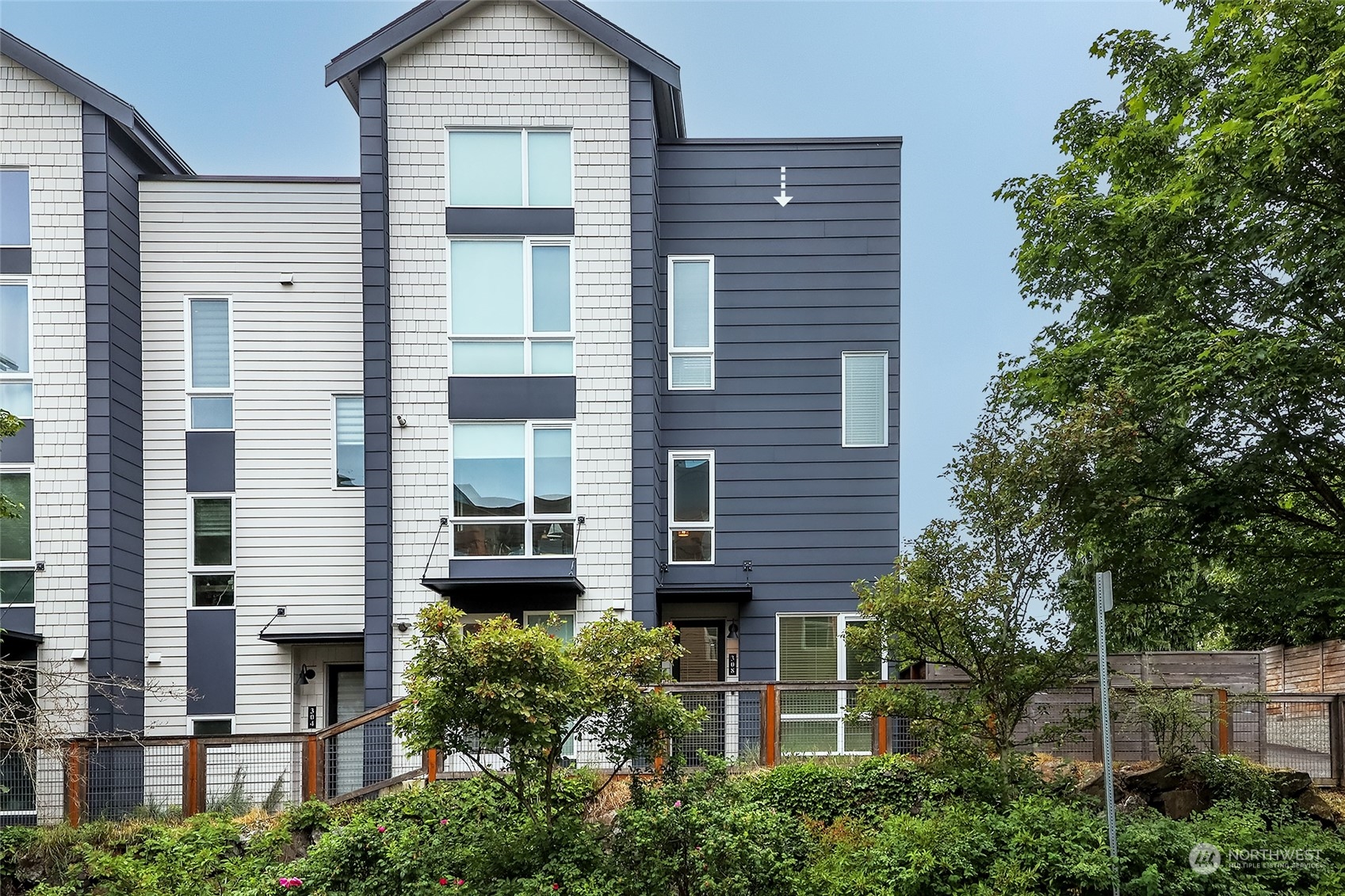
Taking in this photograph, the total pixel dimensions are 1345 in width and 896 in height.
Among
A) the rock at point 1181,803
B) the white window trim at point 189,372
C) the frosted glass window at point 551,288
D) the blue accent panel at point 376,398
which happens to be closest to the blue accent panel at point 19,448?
the white window trim at point 189,372

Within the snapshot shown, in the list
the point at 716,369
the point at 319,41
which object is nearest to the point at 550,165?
the point at 716,369

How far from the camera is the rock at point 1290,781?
1088 centimetres

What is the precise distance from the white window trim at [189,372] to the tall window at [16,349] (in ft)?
6.21

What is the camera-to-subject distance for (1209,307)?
11.8 metres

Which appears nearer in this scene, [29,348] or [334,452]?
[29,348]

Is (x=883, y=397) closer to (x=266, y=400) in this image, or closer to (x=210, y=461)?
(x=266, y=400)

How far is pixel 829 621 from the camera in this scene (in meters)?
15.0

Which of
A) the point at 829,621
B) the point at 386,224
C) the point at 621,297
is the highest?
the point at 386,224

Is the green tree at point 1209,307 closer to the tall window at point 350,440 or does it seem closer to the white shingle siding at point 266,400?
the tall window at point 350,440

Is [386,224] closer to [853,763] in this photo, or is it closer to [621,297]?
[621,297]

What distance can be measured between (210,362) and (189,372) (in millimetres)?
312

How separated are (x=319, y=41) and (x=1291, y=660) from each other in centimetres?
1877

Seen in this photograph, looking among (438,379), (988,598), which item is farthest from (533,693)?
(438,379)

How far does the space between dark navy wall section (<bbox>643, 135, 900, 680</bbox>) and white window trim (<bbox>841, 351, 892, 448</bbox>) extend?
0.20ft
